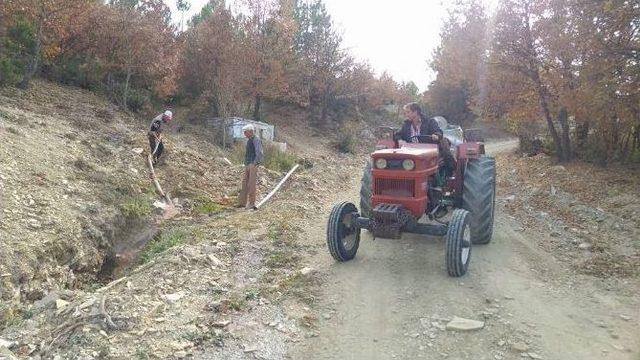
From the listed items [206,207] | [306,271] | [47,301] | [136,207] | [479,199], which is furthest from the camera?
[206,207]

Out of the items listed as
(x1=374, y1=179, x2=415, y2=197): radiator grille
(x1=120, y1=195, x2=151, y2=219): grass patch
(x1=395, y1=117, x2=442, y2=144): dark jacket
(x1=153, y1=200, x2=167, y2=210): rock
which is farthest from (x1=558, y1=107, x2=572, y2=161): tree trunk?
(x1=120, y1=195, x2=151, y2=219): grass patch

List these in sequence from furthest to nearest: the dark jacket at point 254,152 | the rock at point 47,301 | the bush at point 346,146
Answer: the bush at point 346,146
the dark jacket at point 254,152
the rock at point 47,301

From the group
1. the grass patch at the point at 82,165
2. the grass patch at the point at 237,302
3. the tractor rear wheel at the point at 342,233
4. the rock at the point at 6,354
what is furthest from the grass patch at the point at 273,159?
the rock at the point at 6,354

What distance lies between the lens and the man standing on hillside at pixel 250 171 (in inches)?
367

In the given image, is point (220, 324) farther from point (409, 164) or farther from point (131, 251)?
point (131, 251)

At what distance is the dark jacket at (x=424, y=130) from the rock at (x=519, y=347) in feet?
10.6

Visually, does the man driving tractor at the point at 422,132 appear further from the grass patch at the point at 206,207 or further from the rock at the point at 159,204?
the rock at the point at 159,204

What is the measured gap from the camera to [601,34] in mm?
8867

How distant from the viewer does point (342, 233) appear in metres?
6.16

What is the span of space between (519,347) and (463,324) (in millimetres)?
532

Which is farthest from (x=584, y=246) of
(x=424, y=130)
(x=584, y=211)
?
(x=424, y=130)

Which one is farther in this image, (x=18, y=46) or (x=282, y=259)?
(x=18, y=46)

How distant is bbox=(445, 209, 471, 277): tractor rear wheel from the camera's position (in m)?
5.36

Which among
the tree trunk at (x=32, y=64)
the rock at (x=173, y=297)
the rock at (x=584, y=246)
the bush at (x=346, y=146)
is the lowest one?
the rock at (x=584, y=246)
